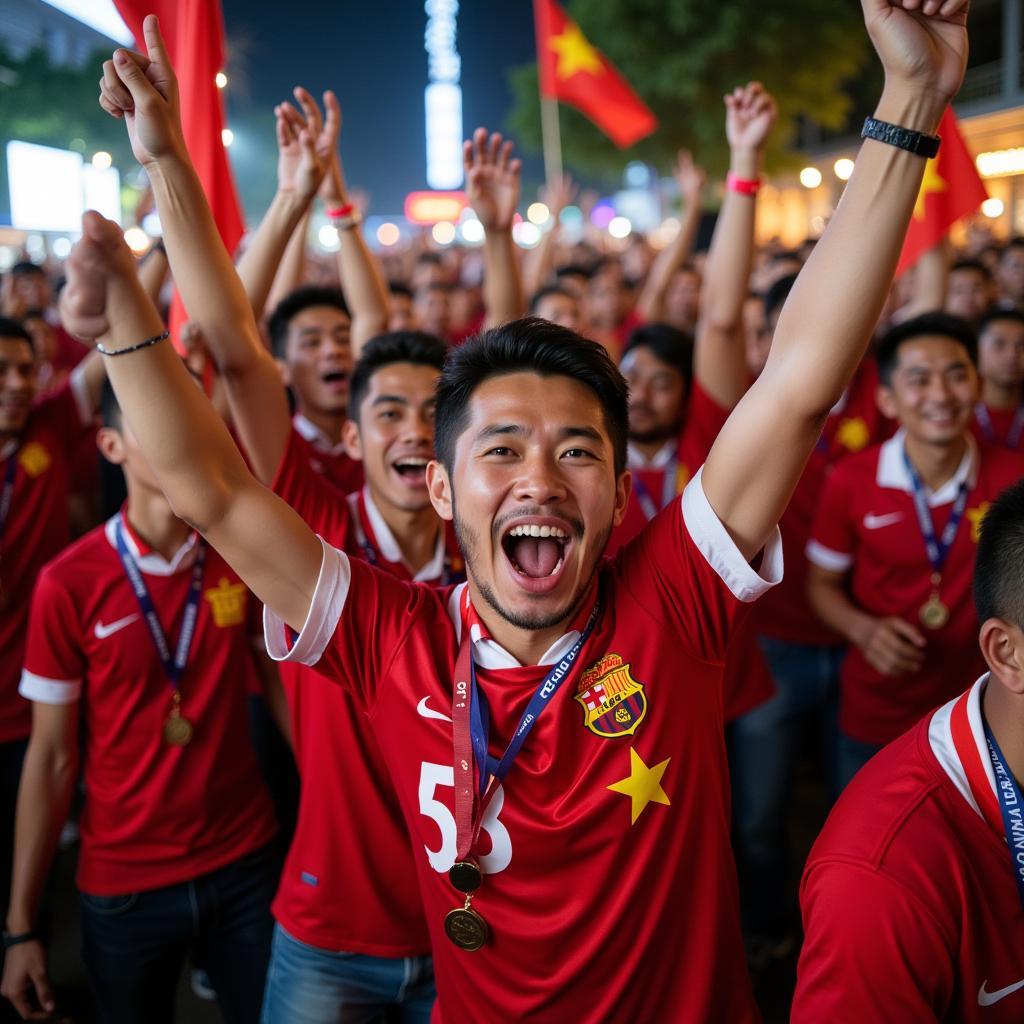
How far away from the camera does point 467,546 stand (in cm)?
165

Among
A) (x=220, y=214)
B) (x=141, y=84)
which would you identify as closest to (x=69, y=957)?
(x=220, y=214)

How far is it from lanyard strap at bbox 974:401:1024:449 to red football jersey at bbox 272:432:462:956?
11.4ft

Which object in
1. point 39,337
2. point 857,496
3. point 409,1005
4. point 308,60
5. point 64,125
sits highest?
point 308,60

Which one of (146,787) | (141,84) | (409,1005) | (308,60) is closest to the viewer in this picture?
(141,84)

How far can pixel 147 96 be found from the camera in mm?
1714

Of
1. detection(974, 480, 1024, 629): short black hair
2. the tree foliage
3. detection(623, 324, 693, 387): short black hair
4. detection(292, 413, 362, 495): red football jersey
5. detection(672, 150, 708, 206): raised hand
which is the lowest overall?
detection(974, 480, 1024, 629): short black hair

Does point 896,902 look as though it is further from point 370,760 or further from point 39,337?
point 39,337

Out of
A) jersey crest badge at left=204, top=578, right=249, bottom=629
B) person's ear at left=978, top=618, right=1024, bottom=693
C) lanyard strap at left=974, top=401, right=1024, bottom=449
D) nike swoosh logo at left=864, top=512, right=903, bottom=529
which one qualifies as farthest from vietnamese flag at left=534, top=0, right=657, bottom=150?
person's ear at left=978, top=618, right=1024, bottom=693

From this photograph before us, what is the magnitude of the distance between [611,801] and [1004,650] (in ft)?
2.43

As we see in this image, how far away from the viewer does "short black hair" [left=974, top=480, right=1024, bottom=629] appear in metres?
1.67

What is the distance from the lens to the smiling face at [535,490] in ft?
5.21

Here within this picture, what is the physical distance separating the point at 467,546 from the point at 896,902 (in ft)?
2.82

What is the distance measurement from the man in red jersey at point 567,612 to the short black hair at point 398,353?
3.04 feet

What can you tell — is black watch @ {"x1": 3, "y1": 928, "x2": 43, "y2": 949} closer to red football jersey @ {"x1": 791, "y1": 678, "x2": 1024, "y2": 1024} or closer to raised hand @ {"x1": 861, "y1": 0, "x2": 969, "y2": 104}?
red football jersey @ {"x1": 791, "y1": 678, "x2": 1024, "y2": 1024}
